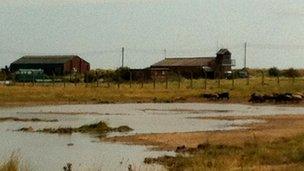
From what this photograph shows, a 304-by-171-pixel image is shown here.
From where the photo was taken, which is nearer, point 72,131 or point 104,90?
point 72,131

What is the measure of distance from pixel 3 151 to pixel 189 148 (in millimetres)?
6850

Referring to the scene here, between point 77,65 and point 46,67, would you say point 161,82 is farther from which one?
point 77,65

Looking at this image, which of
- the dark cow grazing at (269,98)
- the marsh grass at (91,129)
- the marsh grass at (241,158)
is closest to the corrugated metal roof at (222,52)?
the dark cow grazing at (269,98)

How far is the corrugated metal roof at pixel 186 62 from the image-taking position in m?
111

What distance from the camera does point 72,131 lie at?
1351 inches

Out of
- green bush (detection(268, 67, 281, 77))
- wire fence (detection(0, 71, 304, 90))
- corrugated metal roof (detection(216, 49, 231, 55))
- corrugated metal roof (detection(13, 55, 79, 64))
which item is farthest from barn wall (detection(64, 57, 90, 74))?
green bush (detection(268, 67, 281, 77))

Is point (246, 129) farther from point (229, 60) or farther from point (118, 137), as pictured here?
point (229, 60)

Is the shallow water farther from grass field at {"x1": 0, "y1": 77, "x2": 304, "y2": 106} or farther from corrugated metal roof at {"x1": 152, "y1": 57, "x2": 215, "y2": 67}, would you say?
corrugated metal roof at {"x1": 152, "y1": 57, "x2": 215, "y2": 67}

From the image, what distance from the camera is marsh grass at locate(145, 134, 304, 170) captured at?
18.7m

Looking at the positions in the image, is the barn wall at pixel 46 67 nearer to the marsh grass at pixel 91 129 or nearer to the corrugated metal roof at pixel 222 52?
the corrugated metal roof at pixel 222 52

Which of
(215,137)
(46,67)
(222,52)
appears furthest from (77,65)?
(215,137)

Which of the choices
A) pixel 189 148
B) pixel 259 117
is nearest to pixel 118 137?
pixel 189 148

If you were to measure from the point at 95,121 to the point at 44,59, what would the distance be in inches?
3033

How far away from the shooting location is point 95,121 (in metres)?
40.5
